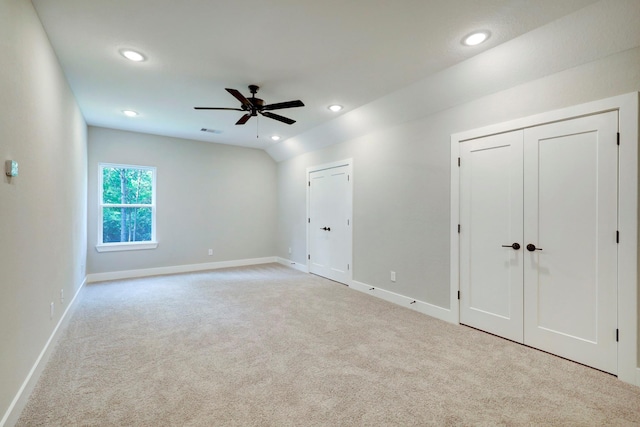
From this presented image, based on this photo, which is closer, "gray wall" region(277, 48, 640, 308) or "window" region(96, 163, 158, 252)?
"gray wall" region(277, 48, 640, 308)

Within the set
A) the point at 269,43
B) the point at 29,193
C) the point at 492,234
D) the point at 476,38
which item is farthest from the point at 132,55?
the point at 492,234

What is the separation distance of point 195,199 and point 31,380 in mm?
4430

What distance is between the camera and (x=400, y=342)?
289cm

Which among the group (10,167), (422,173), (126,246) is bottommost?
(126,246)

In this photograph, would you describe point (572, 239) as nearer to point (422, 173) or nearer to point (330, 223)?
point (422, 173)

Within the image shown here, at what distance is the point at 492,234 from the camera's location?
310 centimetres

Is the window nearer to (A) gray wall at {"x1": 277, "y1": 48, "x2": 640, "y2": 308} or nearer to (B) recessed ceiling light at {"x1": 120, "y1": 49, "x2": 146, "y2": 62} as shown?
(B) recessed ceiling light at {"x1": 120, "y1": 49, "x2": 146, "y2": 62}

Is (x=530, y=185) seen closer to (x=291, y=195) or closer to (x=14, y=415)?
(x=14, y=415)

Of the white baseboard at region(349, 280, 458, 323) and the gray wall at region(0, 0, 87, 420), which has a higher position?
the gray wall at region(0, 0, 87, 420)

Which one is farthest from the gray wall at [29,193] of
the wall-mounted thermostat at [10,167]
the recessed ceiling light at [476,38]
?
the recessed ceiling light at [476,38]

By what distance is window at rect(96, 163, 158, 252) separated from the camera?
5383mm

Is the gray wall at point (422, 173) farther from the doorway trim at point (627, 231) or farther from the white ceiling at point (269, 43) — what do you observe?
the white ceiling at point (269, 43)

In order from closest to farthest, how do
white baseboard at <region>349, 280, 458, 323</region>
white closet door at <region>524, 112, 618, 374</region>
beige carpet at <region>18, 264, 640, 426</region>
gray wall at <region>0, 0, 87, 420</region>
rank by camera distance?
gray wall at <region>0, 0, 87, 420</region> < beige carpet at <region>18, 264, 640, 426</region> < white closet door at <region>524, 112, 618, 374</region> < white baseboard at <region>349, 280, 458, 323</region>

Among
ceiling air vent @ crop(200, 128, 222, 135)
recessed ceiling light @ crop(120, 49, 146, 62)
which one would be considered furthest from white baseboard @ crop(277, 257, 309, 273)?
recessed ceiling light @ crop(120, 49, 146, 62)
